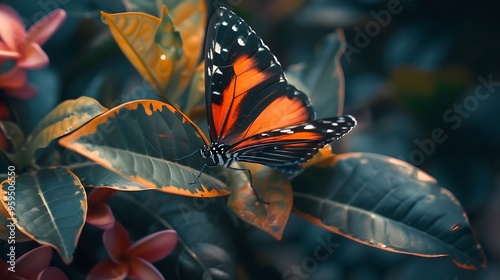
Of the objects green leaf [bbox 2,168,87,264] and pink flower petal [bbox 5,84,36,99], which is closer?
green leaf [bbox 2,168,87,264]

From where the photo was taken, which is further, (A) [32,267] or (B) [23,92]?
(B) [23,92]

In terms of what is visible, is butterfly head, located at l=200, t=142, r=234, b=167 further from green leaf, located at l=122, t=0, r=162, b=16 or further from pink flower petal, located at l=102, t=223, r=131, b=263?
green leaf, located at l=122, t=0, r=162, b=16

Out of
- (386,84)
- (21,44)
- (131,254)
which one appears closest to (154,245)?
(131,254)

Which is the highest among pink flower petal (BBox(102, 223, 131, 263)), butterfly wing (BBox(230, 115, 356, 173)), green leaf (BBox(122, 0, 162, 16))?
green leaf (BBox(122, 0, 162, 16))

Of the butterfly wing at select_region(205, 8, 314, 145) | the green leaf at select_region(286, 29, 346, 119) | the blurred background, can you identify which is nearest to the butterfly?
the butterfly wing at select_region(205, 8, 314, 145)

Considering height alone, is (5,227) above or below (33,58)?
below

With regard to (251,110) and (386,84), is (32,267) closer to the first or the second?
(251,110)

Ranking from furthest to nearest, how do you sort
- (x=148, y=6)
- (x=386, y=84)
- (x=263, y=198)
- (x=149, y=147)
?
(x=386, y=84), (x=148, y=6), (x=263, y=198), (x=149, y=147)

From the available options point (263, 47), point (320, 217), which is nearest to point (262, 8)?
point (263, 47)
